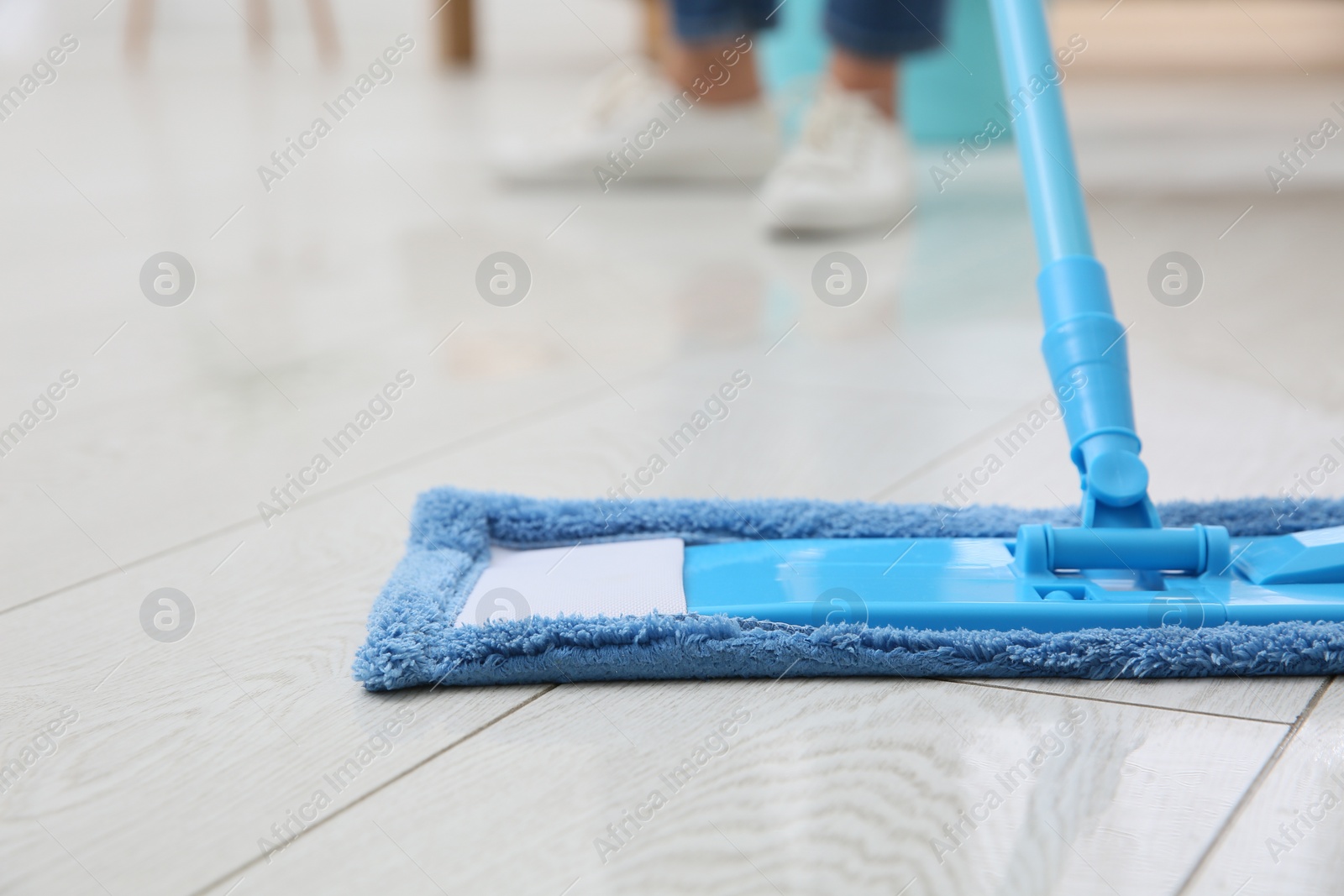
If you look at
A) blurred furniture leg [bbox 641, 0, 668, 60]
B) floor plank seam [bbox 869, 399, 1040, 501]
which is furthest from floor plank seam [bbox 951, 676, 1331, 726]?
blurred furniture leg [bbox 641, 0, 668, 60]

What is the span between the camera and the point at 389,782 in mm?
448

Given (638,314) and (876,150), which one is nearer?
(638,314)

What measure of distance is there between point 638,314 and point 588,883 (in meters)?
0.94

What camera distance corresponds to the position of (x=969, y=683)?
51 cm

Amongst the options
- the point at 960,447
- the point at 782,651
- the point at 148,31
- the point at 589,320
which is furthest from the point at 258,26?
the point at 782,651

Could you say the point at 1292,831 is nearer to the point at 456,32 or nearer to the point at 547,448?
the point at 547,448

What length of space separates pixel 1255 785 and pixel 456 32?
4627mm

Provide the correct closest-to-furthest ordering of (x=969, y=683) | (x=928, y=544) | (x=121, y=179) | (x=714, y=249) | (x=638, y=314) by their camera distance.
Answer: (x=969, y=683) < (x=928, y=544) < (x=638, y=314) < (x=714, y=249) < (x=121, y=179)

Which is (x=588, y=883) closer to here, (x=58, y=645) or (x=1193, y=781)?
(x=1193, y=781)

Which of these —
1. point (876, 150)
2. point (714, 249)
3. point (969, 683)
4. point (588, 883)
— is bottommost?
point (588, 883)

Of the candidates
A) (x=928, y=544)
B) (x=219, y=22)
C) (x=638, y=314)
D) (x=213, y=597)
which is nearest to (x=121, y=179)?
(x=638, y=314)

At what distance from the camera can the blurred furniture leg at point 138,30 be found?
15.0 feet

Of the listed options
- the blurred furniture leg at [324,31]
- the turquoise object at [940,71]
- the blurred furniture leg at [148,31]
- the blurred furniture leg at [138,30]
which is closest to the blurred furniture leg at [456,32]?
the blurred furniture leg at [148,31]

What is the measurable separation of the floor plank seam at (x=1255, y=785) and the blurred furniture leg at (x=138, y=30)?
475 centimetres
